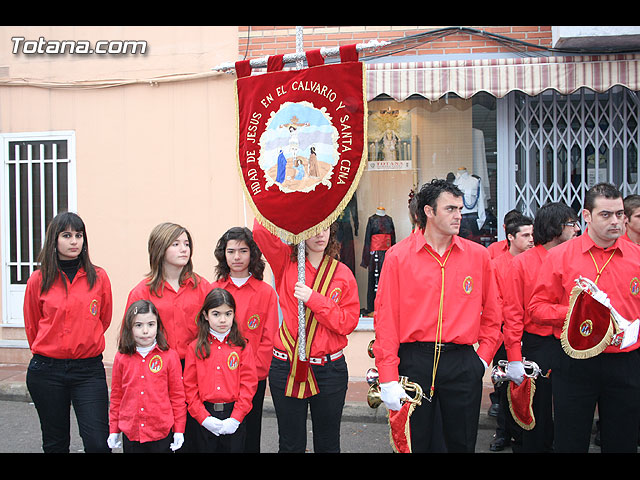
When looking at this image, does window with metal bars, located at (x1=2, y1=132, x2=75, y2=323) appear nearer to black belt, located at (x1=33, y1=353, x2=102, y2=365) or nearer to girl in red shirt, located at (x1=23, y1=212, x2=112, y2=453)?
girl in red shirt, located at (x1=23, y1=212, x2=112, y2=453)

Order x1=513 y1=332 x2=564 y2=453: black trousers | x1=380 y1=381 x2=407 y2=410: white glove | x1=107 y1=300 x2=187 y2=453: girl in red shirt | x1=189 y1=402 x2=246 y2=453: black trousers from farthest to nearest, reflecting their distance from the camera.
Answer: x1=513 y1=332 x2=564 y2=453: black trousers < x1=189 y1=402 x2=246 y2=453: black trousers < x1=107 y1=300 x2=187 y2=453: girl in red shirt < x1=380 y1=381 x2=407 y2=410: white glove

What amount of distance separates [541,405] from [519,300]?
79 centimetres

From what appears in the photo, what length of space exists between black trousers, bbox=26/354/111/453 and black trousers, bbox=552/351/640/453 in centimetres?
286

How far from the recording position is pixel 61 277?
414 cm

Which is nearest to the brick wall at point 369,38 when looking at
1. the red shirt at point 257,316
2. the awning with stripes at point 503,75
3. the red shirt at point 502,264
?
the awning with stripes at point 503,75

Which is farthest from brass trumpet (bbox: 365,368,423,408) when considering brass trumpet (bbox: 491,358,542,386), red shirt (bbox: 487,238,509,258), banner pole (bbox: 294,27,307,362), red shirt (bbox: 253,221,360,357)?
red shirt (bbox: 487,238,509,258)

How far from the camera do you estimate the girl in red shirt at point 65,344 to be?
404cm

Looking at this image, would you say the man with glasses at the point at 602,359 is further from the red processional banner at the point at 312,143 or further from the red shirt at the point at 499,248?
the red shirt at the point at 499,248

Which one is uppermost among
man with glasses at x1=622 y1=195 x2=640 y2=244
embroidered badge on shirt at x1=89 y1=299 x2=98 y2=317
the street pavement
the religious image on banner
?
the religious image on banner

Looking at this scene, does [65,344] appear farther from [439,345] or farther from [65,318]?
[439,345]

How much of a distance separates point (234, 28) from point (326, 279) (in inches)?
180

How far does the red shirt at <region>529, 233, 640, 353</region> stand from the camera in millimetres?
3803

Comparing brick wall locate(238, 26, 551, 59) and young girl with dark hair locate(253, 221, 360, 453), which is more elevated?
brick wall locate(238, 26, 551, 59)

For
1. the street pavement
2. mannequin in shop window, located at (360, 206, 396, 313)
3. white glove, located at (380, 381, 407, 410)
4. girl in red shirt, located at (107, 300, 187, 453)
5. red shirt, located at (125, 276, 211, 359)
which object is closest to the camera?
white glove, located at (380, 381, 407, 410)
